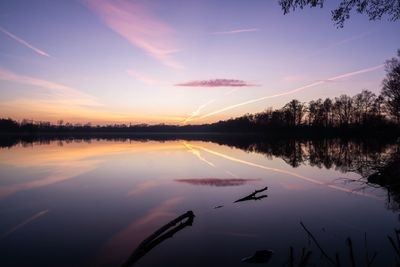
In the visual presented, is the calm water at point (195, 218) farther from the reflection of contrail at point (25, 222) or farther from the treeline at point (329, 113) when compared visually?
the treeline at point (329, 113)

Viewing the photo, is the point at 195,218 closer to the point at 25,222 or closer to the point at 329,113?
the point at 25,222

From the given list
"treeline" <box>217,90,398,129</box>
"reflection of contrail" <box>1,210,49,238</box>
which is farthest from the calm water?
"treeline" <box>217,90,398,129</box>

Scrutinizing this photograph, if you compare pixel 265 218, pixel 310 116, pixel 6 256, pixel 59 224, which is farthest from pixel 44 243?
pixel 310 116

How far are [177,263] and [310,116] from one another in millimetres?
159817

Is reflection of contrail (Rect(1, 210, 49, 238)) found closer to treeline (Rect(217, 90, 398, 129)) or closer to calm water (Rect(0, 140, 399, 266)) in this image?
calm water (Rect(0, 140, 399, 266))

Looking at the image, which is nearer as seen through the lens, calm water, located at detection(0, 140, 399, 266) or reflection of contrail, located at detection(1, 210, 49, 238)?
calm water, located at detection(0, 140, 399, 266)

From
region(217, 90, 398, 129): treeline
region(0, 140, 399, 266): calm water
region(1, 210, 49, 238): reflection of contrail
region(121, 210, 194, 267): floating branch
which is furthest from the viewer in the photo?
region(217, 90, 398, 129): treeline

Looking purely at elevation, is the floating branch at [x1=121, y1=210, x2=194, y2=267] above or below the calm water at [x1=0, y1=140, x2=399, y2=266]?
above

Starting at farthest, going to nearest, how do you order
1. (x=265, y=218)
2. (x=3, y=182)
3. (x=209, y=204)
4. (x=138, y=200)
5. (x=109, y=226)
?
(x=3, y=182) → (x=138, y=200) → (x=209, y=204) → (x=265, y=218) → (x=109, y=226)

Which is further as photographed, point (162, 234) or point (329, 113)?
point (329, 113)

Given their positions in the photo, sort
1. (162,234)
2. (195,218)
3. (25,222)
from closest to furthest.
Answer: (162,234)
(25,222)
(195,218)

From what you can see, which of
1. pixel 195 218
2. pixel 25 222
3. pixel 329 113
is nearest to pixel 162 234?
pixel 195 218

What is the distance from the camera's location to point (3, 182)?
2678cm

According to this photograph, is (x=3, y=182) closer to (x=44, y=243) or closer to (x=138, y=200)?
(x=138, y=200)
